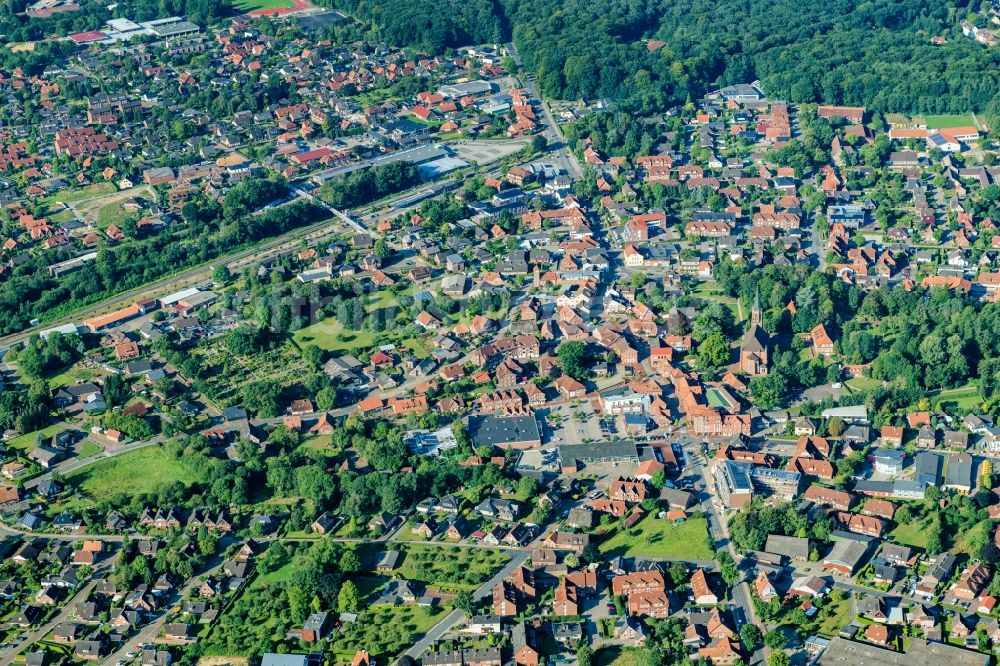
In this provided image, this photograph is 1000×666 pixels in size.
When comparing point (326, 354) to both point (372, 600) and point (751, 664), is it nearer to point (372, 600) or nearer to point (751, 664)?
point (372, 600)

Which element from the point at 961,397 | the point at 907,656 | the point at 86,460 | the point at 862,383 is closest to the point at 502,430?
the point at 862,383

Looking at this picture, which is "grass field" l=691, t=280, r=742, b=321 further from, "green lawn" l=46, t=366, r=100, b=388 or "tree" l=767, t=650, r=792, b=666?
"green lawn" l=46, t=366, r=100, b=388

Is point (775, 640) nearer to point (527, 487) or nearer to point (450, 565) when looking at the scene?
point (450, 565)

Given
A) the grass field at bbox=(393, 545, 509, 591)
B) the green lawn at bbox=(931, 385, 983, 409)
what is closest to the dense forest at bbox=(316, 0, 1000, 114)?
the green lawn at bbox=(931, 385, 983, 409)

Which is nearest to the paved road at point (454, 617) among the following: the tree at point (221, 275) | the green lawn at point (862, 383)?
the green lawn at point (862, 383)

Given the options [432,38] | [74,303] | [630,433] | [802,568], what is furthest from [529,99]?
[802,568]
